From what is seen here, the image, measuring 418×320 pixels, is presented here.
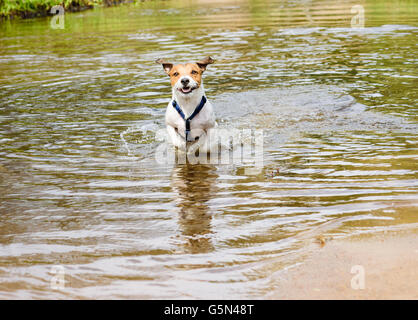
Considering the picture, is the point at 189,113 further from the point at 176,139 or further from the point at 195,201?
the point at 195,201

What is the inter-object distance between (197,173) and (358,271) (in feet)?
11.1

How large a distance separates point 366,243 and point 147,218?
209 cm

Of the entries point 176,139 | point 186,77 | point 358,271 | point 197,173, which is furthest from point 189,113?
point 358,271

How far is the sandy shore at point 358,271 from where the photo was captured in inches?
156

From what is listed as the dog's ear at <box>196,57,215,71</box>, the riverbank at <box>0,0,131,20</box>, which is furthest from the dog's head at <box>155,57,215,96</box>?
the riverbank at <box>0,0,131,20</box>

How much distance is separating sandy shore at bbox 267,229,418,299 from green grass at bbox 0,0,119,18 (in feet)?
95.2

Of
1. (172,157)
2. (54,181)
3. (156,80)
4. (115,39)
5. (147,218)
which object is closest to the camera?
(147,218)

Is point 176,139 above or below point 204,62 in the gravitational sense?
below

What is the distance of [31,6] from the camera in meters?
32.9

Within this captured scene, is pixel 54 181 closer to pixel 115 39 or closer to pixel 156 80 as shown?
pixel 156 80

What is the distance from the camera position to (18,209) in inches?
236

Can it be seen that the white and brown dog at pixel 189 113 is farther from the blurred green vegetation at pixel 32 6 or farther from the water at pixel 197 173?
the blurred green vegetation at pixel 32 6

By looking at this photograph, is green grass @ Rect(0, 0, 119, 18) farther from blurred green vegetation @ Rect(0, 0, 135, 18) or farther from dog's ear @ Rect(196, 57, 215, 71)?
dog's ear @ Rect(196, 57, 215, 71)

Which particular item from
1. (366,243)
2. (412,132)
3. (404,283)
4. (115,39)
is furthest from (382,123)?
(115,39)
